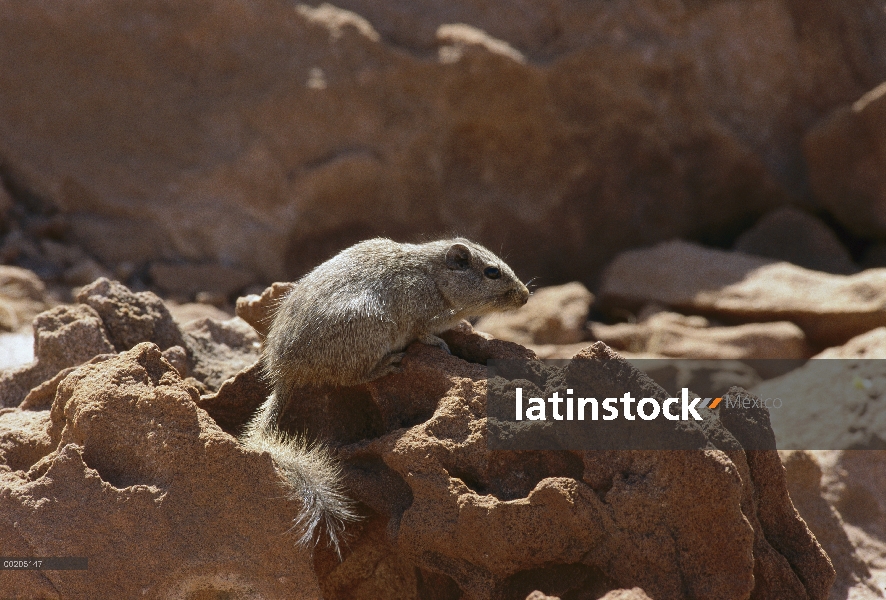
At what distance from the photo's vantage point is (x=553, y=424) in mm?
4227

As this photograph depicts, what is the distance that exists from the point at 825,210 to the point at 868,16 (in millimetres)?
2808

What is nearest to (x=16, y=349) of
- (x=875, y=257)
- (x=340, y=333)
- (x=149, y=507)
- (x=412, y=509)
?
(x=340, y=333)

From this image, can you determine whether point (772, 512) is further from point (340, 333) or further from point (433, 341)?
point (340, 333)

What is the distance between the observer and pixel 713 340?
955cm

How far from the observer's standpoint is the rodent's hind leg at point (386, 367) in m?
4.84

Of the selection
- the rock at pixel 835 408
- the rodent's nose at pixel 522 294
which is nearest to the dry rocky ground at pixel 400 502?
the rodent's nose at pixel 522 294

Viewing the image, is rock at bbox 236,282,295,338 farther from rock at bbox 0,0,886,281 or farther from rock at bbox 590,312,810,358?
rock at bbox 0,0,886,281

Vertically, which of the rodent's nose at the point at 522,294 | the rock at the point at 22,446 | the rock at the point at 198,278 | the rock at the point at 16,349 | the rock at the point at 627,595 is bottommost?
the rock at the point at 198,278

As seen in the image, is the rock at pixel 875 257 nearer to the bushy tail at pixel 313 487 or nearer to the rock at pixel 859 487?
the rock at pixel 859 487

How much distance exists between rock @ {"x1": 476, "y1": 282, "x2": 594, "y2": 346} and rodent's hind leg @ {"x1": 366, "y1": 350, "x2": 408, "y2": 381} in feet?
15.9

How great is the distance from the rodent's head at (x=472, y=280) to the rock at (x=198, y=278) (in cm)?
524

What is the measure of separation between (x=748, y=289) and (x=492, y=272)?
5.37 metres

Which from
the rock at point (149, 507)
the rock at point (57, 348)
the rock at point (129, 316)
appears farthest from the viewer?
the rock at point (129, 316)

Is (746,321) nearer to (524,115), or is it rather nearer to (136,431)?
(524,115)
